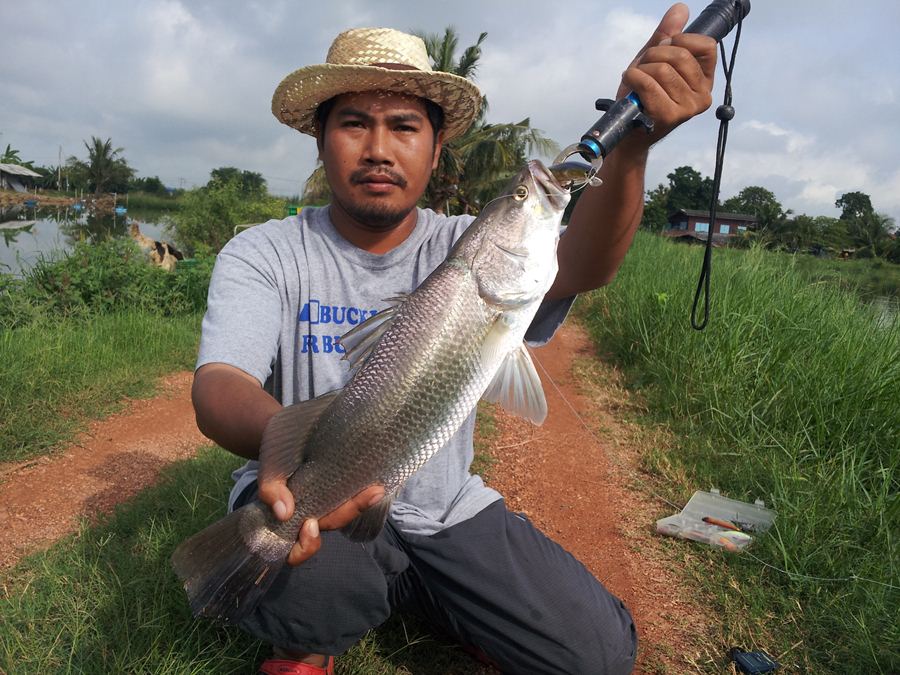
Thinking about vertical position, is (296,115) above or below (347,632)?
above

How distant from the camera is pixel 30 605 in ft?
8.36

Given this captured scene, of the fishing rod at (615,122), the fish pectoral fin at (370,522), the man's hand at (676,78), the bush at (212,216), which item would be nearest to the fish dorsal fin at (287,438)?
the fish pectoral fin at (370,522)

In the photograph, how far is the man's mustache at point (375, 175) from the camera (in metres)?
2.42

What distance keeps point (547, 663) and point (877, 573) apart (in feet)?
6.03

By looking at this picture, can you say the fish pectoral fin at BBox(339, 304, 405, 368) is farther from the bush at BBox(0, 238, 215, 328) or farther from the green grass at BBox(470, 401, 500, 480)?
the bush at BBox(0, 238, 215, 328)

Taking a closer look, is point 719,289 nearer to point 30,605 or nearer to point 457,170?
point 30,605

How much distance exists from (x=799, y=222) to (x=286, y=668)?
123 feet

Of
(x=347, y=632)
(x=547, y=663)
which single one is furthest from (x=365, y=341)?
(x=547, y=663)

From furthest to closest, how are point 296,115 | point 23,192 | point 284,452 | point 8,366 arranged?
point 23,192 → point 8,366 → point 296,115 → point 284,452

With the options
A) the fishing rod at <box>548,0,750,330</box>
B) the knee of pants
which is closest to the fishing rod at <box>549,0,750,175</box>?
the fishing rod at <box>548,0,750,330</box>

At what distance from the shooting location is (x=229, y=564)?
1.77m

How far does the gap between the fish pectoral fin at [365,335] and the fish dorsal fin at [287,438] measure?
0.14m

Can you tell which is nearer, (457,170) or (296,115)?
(296,115)

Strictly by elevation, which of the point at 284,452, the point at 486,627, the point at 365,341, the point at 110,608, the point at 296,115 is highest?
the point at 296,115
